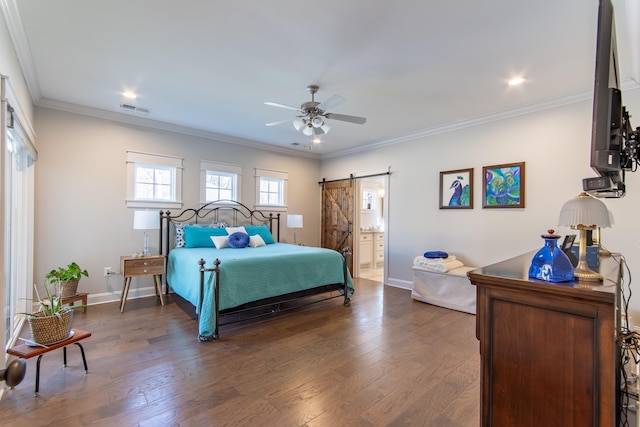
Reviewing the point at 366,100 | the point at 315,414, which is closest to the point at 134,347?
the point at 315,414

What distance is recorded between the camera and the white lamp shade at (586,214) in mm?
1338

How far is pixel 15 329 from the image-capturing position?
304 cm

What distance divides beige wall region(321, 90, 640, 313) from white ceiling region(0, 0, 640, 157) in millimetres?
302

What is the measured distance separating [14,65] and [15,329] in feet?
8.52

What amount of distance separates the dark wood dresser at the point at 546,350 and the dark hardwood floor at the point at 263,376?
82 centimetres

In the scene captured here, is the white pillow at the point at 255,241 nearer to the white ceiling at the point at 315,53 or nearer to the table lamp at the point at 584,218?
the white ceiling at the point at 315,53

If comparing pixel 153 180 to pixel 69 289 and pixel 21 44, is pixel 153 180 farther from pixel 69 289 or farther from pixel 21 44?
pixel 21 44

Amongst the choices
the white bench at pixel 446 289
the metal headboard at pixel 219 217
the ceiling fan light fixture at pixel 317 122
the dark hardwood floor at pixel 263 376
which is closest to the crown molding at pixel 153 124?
the metal headboard at pixel 219 217

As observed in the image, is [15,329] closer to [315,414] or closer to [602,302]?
[315,414]

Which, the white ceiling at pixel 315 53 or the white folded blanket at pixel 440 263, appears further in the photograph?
the white folded blanket at pixel 440 263

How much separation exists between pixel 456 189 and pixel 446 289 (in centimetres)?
159

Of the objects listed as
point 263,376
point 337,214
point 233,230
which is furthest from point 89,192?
point 337,214

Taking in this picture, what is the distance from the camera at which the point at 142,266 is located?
13.6ft

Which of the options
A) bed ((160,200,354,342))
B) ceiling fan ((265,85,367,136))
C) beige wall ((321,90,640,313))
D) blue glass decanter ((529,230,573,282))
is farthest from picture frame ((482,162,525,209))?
blue glass decanter ((529,230,573,282))
